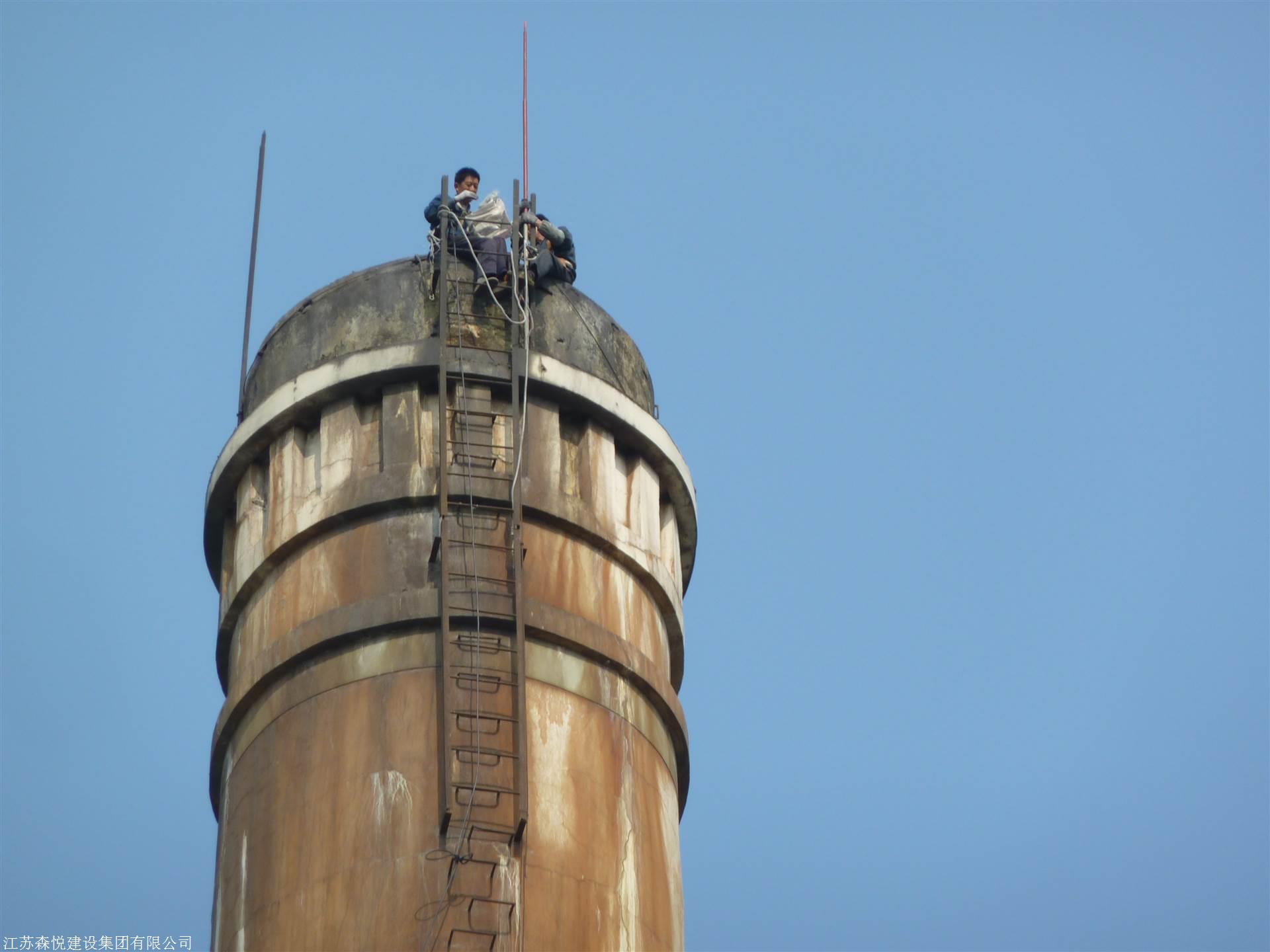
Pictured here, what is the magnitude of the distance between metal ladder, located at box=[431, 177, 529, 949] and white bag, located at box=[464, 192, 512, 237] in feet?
1.12

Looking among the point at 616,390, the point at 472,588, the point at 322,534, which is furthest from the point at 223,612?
the point at 616,390

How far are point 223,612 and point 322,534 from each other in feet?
5.69

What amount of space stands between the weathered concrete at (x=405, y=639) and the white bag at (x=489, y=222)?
896 mm

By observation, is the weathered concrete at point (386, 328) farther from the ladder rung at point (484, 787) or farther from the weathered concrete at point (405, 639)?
the ladder rung at point (484, 787)

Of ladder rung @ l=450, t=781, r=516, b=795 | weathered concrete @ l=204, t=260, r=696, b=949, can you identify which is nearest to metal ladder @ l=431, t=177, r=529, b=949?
ladder rung @ l=450, t=781, r=516, b=795

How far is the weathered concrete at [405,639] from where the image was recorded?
70.7ft

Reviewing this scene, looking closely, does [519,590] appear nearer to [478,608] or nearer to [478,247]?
[478,608]

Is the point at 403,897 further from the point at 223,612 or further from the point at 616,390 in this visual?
the point at 616,390

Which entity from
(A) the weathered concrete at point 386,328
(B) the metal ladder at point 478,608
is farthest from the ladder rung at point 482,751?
(A) the weathered concrete at point 386,328

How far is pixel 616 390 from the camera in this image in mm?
25516

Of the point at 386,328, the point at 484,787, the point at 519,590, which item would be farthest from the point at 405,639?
the point at 386,328

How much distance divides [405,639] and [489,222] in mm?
5433

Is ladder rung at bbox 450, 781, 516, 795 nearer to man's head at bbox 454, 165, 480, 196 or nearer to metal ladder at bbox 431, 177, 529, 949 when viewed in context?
metal ladder at bbox 431, 177, 529, 949

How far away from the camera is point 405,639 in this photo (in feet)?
74.7
